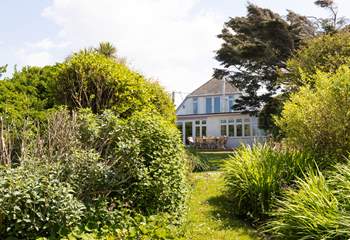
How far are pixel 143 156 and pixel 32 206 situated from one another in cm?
189

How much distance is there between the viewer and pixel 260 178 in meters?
7.64

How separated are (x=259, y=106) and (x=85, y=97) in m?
21.8

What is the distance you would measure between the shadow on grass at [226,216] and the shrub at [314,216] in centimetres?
67

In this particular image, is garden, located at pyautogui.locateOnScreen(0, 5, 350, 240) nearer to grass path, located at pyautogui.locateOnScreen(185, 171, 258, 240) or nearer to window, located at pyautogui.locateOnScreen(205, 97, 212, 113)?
grass path, located at pyautogui.locateOnScreen(185, 171, 258, 240)

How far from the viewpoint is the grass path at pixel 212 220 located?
6.44 m

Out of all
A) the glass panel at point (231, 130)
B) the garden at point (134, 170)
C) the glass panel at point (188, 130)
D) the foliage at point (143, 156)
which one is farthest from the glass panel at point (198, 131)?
the foliage at point (143, 156)

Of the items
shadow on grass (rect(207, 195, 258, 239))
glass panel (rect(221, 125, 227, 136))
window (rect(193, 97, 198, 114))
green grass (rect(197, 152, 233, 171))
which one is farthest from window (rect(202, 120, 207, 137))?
shadow on grass (rect(207, 195, 258, 239))

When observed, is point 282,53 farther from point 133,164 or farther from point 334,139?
point 133,164

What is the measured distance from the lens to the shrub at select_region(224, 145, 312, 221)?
749 centimetres

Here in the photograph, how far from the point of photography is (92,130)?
627cm

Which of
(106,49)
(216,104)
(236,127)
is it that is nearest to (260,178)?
(106,49)

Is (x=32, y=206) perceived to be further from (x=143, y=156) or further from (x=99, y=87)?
(x=99, y=87)

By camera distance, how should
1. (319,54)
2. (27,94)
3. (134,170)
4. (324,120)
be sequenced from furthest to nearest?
(319,54) < (27,94) < (324,120) < (134,170)

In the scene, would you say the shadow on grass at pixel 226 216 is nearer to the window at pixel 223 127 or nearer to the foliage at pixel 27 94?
the foliage at pixel 27 94
